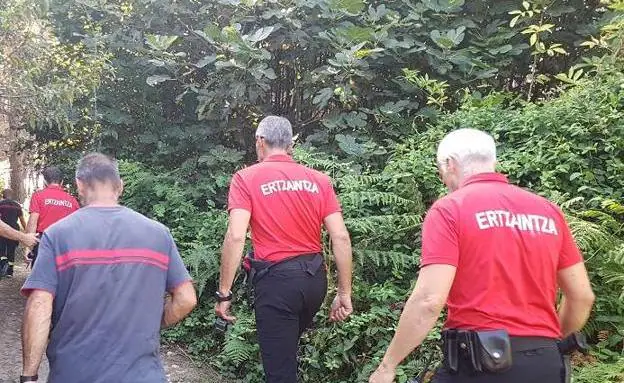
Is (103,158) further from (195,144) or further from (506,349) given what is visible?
(195,144)

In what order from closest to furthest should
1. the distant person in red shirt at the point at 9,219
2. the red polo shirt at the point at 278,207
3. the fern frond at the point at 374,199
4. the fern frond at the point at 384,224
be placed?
the red polo shirt at the point at 278,207 < the fern frond at the point at 384,224 < the fern frond at the point at 374,199 < the distant person in red shirt at the point at 9,219

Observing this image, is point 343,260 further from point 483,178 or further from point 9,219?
point 9,219

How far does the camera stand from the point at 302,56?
333 inches

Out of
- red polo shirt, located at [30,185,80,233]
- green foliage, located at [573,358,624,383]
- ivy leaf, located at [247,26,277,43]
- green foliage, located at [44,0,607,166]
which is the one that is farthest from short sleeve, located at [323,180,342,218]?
red polo shirt, located at [30,185,80,233]

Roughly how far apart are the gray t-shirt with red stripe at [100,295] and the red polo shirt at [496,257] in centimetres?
137

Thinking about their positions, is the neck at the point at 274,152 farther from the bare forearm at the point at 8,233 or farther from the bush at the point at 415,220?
the bare forearm at the point at 8,233

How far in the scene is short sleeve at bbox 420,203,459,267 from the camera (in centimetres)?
262

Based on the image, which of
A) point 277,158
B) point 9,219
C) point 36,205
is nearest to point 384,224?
point 277,158

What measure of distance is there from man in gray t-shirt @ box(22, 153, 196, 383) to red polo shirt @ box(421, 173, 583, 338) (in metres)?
1.35

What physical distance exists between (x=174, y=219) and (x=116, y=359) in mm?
5075

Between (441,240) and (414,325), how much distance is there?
1.34 ft

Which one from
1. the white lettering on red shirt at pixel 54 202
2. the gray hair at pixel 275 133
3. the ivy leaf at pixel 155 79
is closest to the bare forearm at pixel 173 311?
the gray hair at pixel 275 133

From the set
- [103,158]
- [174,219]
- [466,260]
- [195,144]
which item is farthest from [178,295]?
[195,144]

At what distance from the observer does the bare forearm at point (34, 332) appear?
106 inches
